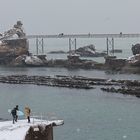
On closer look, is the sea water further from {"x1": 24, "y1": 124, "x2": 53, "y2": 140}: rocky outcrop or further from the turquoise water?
{"x1": 24, "y1": 124, "x2": 53, "y2": 140}: rocky outcrop

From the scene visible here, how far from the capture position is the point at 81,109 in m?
62.2

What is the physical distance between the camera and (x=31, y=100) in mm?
71688

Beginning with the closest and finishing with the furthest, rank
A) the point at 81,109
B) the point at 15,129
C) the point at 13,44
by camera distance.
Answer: the point at 15,129 → the point at 81,109 → the point at 13,44

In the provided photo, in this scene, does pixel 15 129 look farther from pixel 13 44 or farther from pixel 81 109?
pixel 13 44

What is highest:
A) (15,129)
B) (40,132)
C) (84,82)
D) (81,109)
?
(15,129)

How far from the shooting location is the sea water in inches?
1875

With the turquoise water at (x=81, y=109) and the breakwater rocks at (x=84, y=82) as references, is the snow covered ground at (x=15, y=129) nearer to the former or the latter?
the turquoise water at (x=81, y=109)

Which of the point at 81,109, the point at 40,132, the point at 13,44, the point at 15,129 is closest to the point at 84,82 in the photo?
the point at 81,109

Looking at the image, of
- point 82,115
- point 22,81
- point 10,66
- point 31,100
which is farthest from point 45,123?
point 10,66

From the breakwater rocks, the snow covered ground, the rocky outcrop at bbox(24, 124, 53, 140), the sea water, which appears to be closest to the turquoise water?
the sea water

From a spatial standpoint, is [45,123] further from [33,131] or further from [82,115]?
[82,115]

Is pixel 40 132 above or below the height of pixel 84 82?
above

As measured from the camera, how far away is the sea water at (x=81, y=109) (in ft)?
156

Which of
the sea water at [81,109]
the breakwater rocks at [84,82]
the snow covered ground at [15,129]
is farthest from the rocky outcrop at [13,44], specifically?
the snow covered ground at [15,129]
